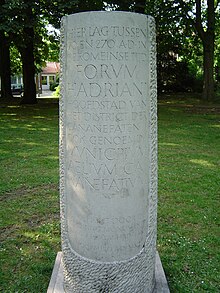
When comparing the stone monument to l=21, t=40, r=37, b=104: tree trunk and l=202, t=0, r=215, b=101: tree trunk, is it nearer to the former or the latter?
l=202, t=0, r=215, b=101: tree trunk

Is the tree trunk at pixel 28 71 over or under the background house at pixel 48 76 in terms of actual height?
under

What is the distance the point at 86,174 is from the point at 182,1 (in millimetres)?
17240

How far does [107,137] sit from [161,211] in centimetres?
299

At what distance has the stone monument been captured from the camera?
2832mm

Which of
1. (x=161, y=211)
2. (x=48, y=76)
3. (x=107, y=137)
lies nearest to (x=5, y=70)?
(x=161, y=211)

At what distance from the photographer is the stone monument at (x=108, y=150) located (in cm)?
283

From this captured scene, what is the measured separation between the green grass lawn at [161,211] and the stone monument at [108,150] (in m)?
0.87

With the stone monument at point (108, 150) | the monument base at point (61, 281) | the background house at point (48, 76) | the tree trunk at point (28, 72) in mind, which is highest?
the background house at point (48, 76)

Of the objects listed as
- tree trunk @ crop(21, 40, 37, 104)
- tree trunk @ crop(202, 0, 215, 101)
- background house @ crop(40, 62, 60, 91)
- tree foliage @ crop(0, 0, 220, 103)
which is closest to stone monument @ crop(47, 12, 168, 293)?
tree foliage @ crop(0, 0, 220, 103)

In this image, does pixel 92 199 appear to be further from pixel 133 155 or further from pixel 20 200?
pixel 20 200

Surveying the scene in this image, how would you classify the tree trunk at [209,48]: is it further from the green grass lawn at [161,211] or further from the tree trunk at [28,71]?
the tree trunk at [28,71]

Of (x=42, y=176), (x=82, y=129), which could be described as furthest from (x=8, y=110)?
(x=82, y=129)

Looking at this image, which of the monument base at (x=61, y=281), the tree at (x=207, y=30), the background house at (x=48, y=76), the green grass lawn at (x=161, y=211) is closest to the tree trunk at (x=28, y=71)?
the tree at (x=207, y=30)

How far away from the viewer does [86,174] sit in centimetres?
299
